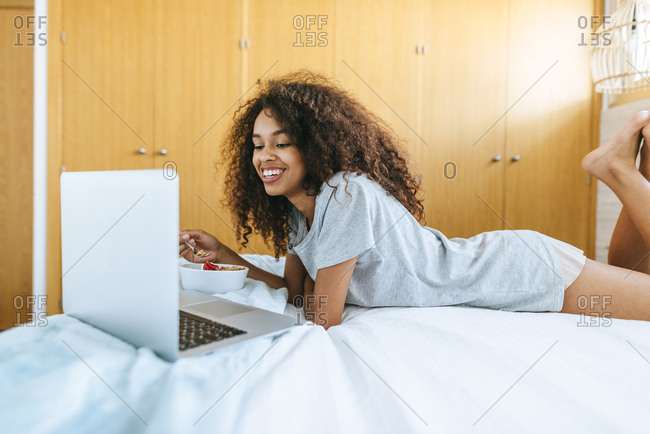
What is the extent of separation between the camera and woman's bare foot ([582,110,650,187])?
1.05 m

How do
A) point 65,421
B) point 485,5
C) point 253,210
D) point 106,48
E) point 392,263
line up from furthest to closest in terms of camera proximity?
point 485,5 → point 106,48 → point 253,210 → point 392,263 → point 65,421

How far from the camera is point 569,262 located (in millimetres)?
991

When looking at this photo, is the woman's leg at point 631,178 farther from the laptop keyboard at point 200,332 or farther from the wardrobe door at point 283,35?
the wardrobe door at point 283,35

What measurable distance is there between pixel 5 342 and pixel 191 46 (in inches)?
87.9

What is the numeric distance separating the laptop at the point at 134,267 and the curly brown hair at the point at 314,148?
49 cm

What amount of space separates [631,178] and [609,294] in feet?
1.00

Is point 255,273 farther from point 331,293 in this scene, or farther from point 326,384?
point 326,384

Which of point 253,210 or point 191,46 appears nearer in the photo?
point 253,210

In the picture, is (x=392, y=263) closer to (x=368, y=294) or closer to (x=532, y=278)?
(x=368, y=294)

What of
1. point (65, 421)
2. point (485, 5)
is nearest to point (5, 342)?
point (65, 421)

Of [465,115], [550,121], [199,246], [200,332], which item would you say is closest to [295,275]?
[199,246]

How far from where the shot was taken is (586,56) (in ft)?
8.86

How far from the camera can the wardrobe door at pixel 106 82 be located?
2.34 m

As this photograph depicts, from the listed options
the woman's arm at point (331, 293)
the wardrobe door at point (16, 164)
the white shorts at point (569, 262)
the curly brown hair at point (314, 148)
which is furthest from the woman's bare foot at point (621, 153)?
the wardrobe door at point (16, 164)
